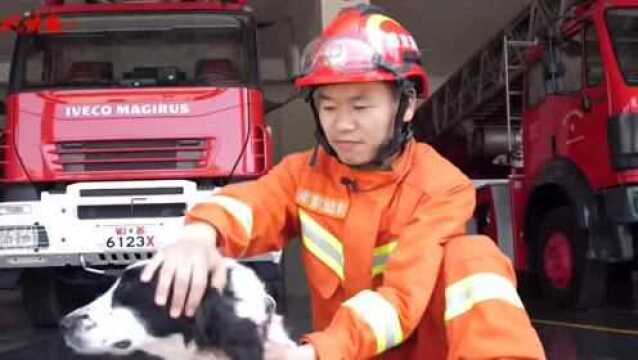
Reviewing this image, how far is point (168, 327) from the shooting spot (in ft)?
3.73

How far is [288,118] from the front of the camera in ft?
33.4

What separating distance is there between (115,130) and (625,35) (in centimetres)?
365

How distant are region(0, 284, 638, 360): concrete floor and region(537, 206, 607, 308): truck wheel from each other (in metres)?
0.15

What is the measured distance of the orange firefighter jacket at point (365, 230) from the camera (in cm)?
145

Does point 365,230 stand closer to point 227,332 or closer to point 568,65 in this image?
point 227,332

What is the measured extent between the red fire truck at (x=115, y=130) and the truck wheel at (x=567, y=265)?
2.47m

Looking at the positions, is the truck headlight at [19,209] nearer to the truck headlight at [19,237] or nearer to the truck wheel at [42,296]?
the truck headlight at [19,237]

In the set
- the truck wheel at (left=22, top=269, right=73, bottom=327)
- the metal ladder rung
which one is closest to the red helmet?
the truck wheel at (left=22, top=269, right=73, bottom=327)

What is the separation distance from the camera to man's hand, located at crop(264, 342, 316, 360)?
1.16 meters

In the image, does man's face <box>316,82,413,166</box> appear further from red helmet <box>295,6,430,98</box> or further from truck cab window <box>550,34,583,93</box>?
truck cab window <box>550,34,583,93</box>

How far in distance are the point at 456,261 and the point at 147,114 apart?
4575 mm

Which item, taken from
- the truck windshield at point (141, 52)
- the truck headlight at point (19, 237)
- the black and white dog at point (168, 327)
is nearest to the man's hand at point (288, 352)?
the black and white dog at point (168, 327)

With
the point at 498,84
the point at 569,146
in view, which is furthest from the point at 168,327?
the point at 498,84

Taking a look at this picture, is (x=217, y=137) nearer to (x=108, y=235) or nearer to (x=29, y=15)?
(x=108, y=235)
